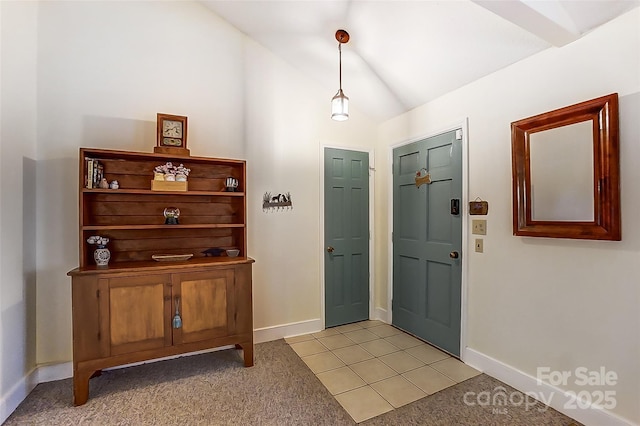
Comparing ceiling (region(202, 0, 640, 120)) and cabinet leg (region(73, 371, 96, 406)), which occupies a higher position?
ceiling (region(202, 0, 640, 120))

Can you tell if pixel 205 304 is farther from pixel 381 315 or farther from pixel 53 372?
pixel 381 315

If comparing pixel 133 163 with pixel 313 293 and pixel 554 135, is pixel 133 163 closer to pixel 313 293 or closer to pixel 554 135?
pixel 313 293

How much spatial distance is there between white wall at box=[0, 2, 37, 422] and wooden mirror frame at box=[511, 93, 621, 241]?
352 cm

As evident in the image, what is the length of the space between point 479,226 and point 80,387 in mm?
3154

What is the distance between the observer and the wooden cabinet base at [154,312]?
6.69 feet

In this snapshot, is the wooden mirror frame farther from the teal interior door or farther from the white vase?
the white vase

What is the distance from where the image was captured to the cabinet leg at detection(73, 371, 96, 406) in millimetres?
1998

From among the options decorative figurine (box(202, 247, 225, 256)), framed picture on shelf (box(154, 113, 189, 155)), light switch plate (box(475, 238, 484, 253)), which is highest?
framed picture on shelf (box(154, 113, 189, 155))

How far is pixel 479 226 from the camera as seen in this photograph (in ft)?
7.97

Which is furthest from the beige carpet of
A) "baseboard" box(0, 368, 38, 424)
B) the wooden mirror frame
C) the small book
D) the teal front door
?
the small book

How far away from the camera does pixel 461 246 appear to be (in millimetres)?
2570

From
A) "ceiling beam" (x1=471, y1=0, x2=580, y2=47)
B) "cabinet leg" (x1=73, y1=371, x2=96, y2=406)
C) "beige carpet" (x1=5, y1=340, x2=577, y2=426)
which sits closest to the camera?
"ceiling beam" (x1=471, y1=0, x2=580, y2=47)

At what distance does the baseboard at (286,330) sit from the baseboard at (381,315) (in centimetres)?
72

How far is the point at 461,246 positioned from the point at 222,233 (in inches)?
85.7
